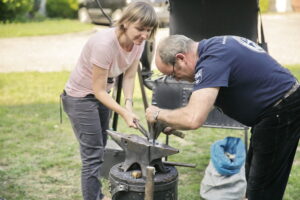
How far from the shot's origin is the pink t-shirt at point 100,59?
315 centimetres

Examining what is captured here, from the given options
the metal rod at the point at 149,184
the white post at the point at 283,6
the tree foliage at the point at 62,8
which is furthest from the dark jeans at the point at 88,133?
the white post at the point at 283,6

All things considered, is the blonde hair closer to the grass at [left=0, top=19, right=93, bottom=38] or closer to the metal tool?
the metal tool

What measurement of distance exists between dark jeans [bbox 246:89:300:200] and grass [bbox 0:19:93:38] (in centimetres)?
1190

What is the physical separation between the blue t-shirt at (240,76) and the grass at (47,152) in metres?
1.57

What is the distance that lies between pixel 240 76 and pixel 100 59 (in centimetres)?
93

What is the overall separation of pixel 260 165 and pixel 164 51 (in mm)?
919

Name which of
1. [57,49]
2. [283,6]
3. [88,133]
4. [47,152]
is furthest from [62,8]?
[88,133]

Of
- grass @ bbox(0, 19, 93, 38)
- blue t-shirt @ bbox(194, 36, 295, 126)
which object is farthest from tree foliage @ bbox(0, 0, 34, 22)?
blue t-shirt @ bbox(194, 36, 295, 126)

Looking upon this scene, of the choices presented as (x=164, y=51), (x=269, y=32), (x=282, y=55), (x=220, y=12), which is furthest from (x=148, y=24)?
(x=269, y=32)

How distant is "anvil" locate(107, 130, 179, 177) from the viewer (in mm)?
2855

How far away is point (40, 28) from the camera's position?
15391mm

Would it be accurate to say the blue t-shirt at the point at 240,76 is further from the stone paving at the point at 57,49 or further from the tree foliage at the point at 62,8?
the tree foliage at the point at 62,8

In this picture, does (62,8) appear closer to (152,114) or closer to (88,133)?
(88,133)

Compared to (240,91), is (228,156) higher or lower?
lower
